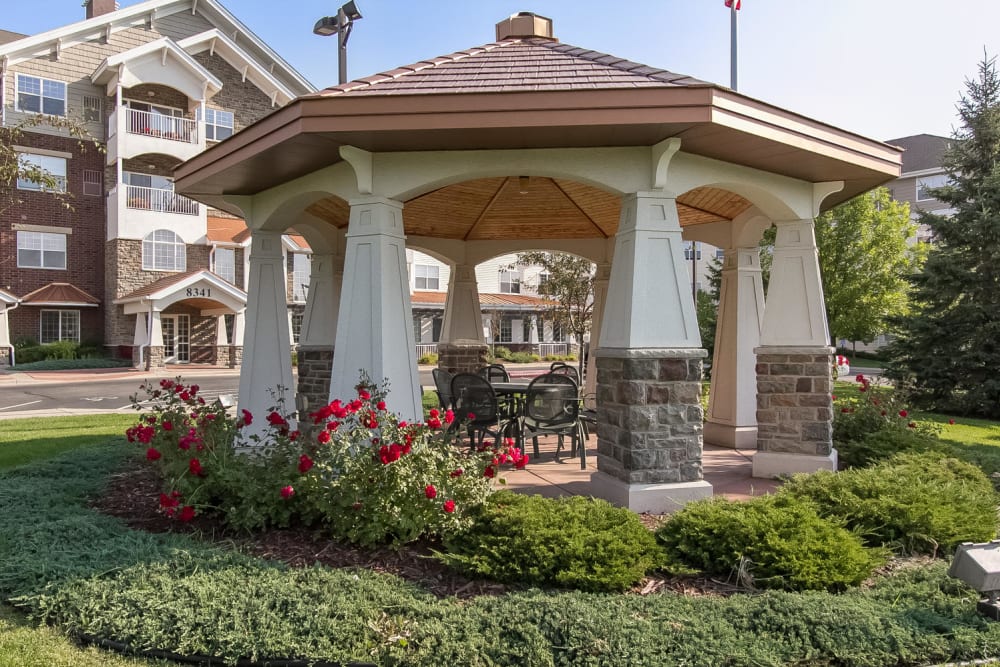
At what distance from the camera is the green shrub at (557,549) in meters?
4.02

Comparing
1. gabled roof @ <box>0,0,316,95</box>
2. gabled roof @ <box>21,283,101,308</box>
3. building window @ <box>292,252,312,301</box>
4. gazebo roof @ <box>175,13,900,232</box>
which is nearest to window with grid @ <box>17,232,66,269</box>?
gabled roof @ <box>21,283,101,308</box>

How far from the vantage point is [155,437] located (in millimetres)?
5824

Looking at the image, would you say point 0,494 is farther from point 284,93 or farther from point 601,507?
point 284,93

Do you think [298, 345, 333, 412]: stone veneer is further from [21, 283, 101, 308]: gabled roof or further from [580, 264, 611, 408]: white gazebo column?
[21, 283, 101, 308]: gabled roof

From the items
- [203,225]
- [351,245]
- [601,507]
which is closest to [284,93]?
[203,225]

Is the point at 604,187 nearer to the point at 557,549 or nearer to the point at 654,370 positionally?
the point at 654,370

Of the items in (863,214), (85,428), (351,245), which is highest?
(863,214)

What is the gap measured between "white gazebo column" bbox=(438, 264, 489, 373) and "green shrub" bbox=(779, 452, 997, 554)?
255 inches

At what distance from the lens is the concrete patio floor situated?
6.39 metres

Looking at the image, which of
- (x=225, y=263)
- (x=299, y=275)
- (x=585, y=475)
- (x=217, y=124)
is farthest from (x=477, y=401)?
(x=217, y=124)

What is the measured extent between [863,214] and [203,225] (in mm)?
26151

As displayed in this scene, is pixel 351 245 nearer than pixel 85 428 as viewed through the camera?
Yes

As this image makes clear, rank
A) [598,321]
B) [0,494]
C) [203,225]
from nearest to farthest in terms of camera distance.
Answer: [0,494] → [598,321] → [203,225]

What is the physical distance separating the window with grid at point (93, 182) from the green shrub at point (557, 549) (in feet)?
97.2
